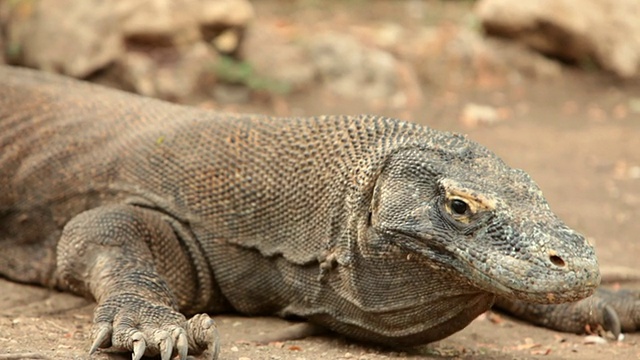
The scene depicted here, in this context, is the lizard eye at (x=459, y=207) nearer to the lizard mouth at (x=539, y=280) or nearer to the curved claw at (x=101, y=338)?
the lizard mouth at (x=539, y=280)

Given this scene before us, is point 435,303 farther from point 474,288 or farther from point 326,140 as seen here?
point 326,140

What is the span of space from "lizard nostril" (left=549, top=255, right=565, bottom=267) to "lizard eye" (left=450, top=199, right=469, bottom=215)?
415 mm

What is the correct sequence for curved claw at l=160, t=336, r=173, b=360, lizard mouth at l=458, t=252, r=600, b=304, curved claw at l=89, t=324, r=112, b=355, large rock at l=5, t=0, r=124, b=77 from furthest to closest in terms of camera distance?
large rock at l=5, t=0, r=124, b=77 < curved claw at l=89, t=324, r=112, b=355 < curved claw at l=160, t=336, r=173, b=360 < lizard mouth at l=458, t=252, r=600, b=304

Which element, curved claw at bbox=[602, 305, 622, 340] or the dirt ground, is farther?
curved claw at bbox=[602, 305, 622, 340]

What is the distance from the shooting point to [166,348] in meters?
3.76

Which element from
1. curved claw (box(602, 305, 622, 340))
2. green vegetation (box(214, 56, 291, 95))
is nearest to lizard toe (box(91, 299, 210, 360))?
curved claw (box(602, 305, 622, 340))

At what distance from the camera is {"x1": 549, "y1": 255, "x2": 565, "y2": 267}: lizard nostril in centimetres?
354

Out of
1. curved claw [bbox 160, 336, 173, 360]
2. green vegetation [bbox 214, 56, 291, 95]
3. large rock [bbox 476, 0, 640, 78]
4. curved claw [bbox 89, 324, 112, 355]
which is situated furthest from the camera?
large rock [bbox 476, 0, 640, 78]

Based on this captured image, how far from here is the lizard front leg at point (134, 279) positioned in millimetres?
3863

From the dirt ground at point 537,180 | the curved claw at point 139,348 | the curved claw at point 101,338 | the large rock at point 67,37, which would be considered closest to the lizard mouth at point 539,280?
the dirt ground at point 537,180

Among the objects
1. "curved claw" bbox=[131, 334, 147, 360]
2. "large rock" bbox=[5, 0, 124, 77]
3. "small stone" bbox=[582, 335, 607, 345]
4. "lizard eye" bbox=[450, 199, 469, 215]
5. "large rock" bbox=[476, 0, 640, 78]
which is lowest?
"curved claw" bbox=[131, 334, 147, 360]

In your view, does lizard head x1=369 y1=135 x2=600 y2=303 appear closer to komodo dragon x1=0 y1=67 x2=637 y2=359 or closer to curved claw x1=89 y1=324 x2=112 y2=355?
komodo dragon x1=0 y1=67 x2=637 y2=359

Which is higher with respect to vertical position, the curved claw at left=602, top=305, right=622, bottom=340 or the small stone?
Answer: the curved claw at left=602, top=305, right=622, bottom=340

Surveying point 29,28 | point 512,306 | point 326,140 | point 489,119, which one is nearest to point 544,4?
point 489,119
